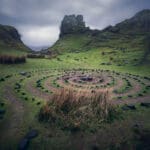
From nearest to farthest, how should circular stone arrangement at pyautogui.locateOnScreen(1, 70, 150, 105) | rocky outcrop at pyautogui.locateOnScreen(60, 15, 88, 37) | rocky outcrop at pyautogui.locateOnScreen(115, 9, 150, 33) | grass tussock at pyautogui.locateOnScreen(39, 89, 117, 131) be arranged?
grass tussock at pyautogui.locateOnScreen(39, 89, 117, 131), circular stone arrangement at pyautogui.locateOnScreen(1, 70, 150, 105), rocky outcrop at pyautogui.locateOnScreen(115, 9, 150, 33), rocky outcrop at pyautogui.locateOnScreen(60, 15, 88, 37)

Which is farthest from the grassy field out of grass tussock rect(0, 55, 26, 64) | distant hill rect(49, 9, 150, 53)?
distant hill rect(49, 9, 150, 53)

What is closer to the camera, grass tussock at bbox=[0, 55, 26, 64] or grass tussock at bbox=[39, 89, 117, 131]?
grass tussock at bbox=[39, 89, 117, 131]

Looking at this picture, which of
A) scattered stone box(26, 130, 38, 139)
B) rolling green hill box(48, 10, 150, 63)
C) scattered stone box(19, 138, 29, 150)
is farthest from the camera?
rolling green hill box(48, 10, 150, 63)

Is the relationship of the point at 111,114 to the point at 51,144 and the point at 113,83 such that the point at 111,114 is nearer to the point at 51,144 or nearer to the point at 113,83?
the point at 51,144

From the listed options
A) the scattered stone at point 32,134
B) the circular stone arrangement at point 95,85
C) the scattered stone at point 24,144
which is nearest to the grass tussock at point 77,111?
the scattered stone at point 32,134

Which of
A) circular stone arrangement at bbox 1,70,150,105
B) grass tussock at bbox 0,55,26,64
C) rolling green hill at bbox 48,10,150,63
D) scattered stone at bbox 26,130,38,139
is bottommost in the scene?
scattered stone at bbox 26,130,38,139

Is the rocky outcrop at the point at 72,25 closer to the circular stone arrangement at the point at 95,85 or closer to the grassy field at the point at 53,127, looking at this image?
the circular stone arrangement at the point at 95,85

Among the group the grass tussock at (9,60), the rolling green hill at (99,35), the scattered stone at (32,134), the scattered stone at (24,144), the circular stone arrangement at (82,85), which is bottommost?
the scattered stone at (24,144)

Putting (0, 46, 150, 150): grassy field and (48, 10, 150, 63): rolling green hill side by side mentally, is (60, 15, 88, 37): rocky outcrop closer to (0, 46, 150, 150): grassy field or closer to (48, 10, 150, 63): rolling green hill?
(48, 10, 150, 63): rolling green hill
